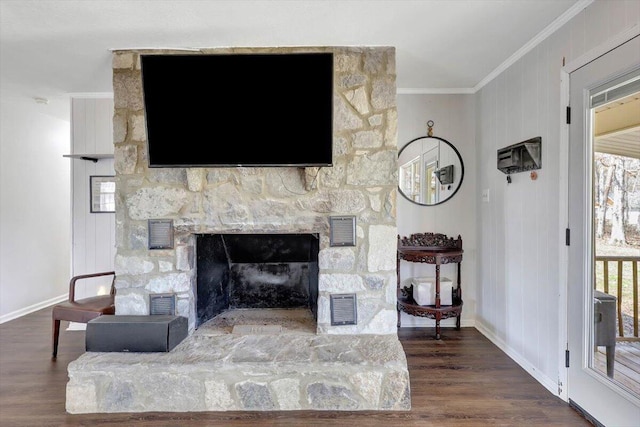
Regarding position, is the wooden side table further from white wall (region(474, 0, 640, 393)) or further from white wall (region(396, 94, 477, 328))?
white wall (region(474, 0, 640, 393))

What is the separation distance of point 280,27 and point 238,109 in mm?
590

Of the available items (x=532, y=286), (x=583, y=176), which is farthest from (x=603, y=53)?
(x=532, y=286)

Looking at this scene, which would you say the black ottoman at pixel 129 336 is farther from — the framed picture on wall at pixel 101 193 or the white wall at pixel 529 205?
the white wall at pixel 529 205

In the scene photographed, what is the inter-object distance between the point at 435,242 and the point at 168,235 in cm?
241

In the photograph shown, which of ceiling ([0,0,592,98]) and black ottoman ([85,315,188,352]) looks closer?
ceiling ([0,0,592,98])

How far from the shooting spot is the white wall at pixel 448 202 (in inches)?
143

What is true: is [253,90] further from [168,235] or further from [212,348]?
[212,348]

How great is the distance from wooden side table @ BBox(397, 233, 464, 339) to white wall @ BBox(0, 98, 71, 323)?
12.9 feet

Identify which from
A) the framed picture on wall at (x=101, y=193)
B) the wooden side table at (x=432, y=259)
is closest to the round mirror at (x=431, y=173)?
the wooden side table at (x=432, y=259)

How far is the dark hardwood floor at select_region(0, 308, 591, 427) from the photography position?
2117 millimetres

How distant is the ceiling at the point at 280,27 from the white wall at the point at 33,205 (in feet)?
4.67

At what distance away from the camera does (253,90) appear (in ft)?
8.07

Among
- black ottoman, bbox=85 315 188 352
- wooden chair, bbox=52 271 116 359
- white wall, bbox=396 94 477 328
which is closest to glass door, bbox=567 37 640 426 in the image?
white wall, bbox=396 94 477 328

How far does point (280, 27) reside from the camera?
240 cm
